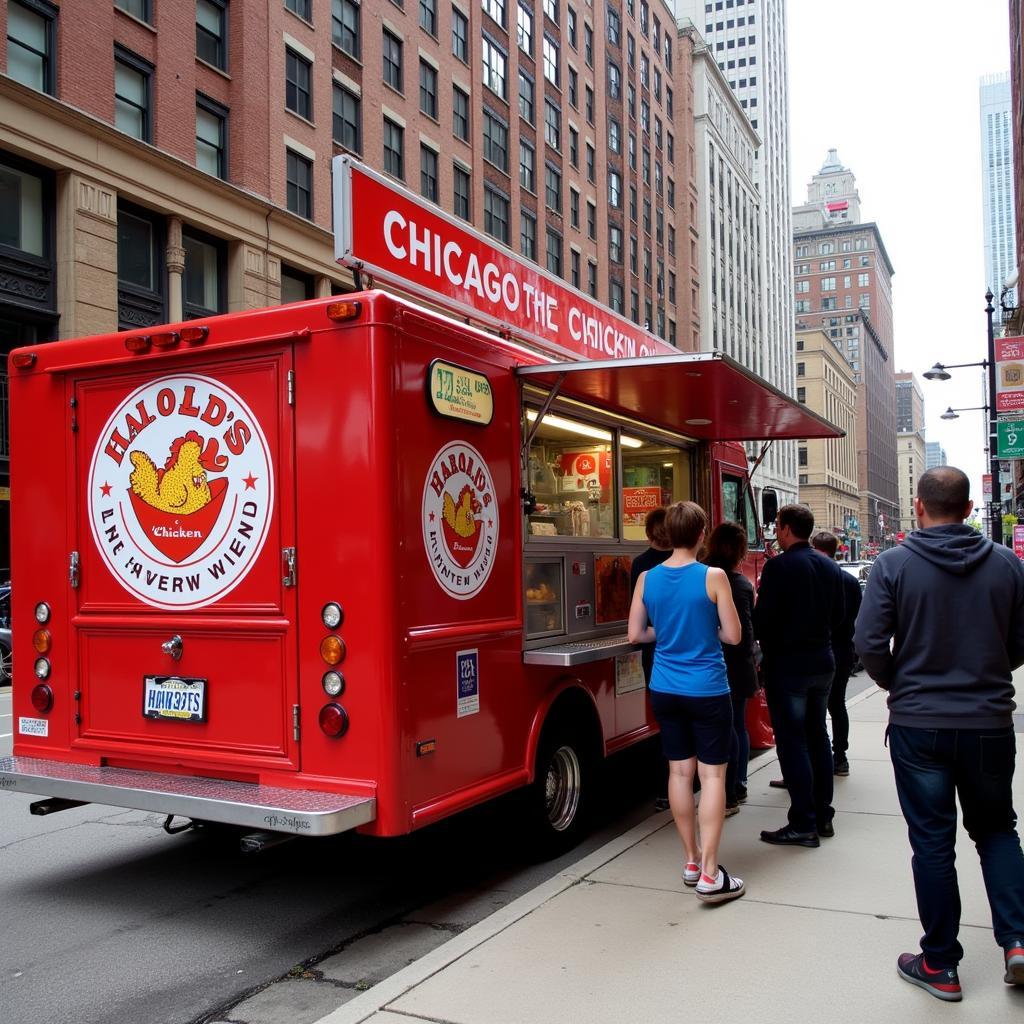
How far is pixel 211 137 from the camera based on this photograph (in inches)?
971

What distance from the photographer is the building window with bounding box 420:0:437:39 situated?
31891 millimetres

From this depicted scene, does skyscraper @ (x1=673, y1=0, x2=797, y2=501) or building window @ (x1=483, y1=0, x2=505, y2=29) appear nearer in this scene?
building window @ (x1=483, y1=0, x2=505, y2=29)

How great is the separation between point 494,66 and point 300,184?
13.1 meters

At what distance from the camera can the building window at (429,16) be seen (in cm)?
3189

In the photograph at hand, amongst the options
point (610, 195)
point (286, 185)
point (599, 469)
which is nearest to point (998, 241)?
point (610, 195)

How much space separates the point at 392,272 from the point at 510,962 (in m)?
3.48

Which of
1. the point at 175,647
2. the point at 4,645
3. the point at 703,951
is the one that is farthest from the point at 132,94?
the point at 703,951

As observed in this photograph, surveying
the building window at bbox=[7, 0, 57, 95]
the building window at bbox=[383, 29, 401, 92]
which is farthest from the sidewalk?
the building window at bbox=[383, 29, 401, 92]

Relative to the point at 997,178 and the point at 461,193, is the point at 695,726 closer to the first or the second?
the point at 461,193

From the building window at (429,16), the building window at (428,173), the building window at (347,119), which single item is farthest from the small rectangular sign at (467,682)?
the building window at (429,16)

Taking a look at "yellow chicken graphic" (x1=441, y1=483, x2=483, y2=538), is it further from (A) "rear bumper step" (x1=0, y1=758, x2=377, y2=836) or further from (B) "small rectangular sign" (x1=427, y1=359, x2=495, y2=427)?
(A) "rear bumper step" (x1=0, y1=758, x2=377, y2=836)

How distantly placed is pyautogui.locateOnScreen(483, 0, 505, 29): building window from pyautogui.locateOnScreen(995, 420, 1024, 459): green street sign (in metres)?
24.3

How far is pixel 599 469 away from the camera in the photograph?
7.03m

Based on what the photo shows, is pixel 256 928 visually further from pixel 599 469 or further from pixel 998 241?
pixel 998 241
